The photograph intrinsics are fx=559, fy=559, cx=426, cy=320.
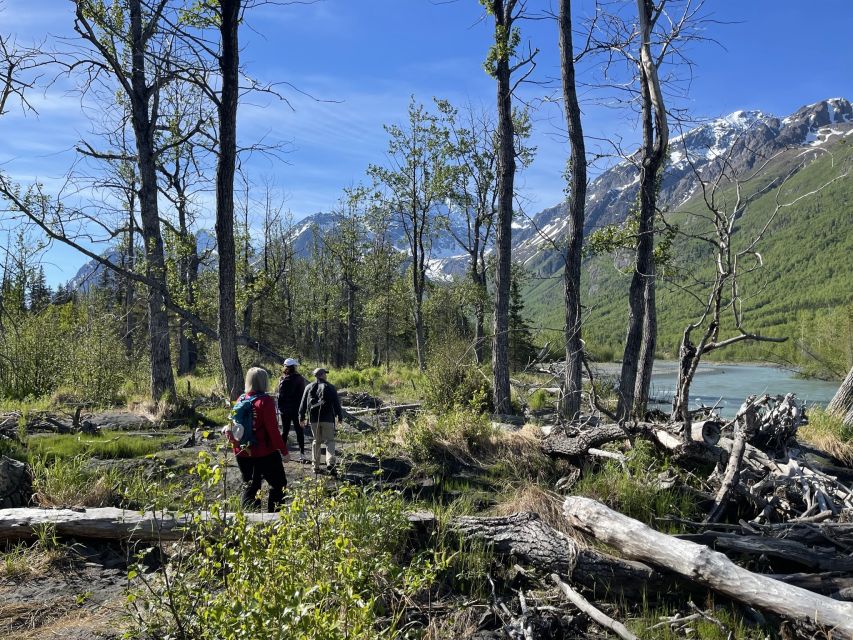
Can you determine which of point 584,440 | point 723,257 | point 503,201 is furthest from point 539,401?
point 723,257

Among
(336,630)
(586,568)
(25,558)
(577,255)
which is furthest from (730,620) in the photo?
(577,255)

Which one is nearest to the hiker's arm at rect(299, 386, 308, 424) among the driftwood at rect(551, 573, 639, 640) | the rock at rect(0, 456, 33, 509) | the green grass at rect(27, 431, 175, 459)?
the green grass at rect(27, 431, 175, 459)

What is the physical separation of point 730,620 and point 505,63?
10.5 meters

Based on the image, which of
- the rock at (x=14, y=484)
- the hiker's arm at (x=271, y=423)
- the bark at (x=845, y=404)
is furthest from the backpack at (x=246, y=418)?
the bark at (x=845, y=404)

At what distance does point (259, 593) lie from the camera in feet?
8.47

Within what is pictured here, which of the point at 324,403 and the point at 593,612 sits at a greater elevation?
the point at 324,403

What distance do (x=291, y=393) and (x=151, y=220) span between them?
7.00 meters

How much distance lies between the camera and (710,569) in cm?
425

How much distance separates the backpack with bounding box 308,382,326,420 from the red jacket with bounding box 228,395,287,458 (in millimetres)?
1677

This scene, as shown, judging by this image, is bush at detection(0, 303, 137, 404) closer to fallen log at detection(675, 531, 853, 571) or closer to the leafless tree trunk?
the leafless tree trunk

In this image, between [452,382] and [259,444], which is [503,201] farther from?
[259,444]

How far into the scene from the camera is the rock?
598cm

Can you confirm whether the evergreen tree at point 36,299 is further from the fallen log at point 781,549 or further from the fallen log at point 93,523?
the fallen log at point 781,549

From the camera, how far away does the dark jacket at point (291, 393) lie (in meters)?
9.09
